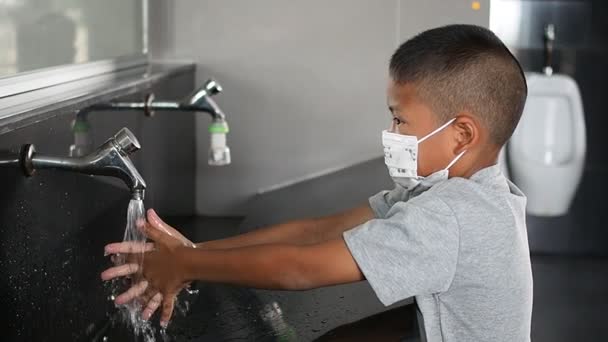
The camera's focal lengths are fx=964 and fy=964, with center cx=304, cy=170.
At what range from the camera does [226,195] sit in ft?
9.83

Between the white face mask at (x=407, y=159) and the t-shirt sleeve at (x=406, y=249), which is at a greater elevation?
the white face mask at (x=407, y=159)

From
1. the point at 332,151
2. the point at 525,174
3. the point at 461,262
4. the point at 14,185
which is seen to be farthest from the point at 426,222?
the point at 525,174

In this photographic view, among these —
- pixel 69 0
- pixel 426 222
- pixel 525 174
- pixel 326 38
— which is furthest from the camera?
pixel 525 174

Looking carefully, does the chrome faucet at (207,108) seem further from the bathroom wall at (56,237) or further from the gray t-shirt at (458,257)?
the gray t-shirt at (458,257)

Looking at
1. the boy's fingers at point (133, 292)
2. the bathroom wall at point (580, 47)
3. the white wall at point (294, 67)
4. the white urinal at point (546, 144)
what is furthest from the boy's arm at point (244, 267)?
the bathroom wall at point (580, 47)

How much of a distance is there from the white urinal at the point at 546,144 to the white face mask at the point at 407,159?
291cm

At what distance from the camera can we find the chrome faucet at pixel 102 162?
130 cm

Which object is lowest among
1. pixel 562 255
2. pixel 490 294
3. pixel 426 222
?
pixel 562 255

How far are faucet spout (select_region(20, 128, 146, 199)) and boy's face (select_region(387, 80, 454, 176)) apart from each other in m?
0.37

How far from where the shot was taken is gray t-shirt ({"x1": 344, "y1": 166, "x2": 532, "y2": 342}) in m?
1.22

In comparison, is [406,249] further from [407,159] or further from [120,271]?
[120,271]

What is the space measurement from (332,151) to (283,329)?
148 centimetres

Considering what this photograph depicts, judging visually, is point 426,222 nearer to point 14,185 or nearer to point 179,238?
point 179,238

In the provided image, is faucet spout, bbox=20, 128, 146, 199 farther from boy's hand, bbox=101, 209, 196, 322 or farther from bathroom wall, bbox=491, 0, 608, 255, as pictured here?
bathroom wall, bbox=491, 0, 608, 255
